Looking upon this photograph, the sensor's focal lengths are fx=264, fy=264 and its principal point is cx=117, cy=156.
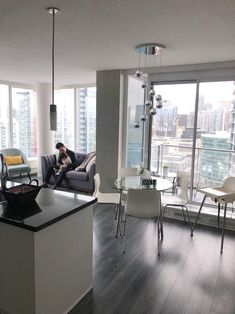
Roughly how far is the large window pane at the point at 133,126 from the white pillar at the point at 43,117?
120 inches

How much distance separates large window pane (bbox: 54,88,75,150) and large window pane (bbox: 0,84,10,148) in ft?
4.40

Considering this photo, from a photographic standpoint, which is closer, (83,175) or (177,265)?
(177,265)

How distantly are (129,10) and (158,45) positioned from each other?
102 centimetres

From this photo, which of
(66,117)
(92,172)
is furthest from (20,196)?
(66,117)

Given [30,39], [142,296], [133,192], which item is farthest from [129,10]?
[142,296]

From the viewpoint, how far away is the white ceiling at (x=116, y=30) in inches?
80.6

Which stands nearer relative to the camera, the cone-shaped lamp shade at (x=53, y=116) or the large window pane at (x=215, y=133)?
the cone-shaped lamp shade at (x=53, y=116)

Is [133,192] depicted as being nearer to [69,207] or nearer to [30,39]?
[69,207]

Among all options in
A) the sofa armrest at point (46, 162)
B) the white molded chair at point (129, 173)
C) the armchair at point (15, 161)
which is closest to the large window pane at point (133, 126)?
the white molded chair at point (129, 173)

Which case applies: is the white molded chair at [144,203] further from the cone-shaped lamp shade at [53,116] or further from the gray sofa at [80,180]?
the gray sofa at [80,180]

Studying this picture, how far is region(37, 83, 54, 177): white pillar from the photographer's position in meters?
7.08

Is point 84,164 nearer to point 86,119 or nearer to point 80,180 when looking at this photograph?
point 80,180

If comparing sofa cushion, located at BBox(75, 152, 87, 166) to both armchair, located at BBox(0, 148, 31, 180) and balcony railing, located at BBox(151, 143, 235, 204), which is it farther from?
balcony railing, located at BBox(151, 143, 235, 204)

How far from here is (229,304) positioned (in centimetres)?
232
